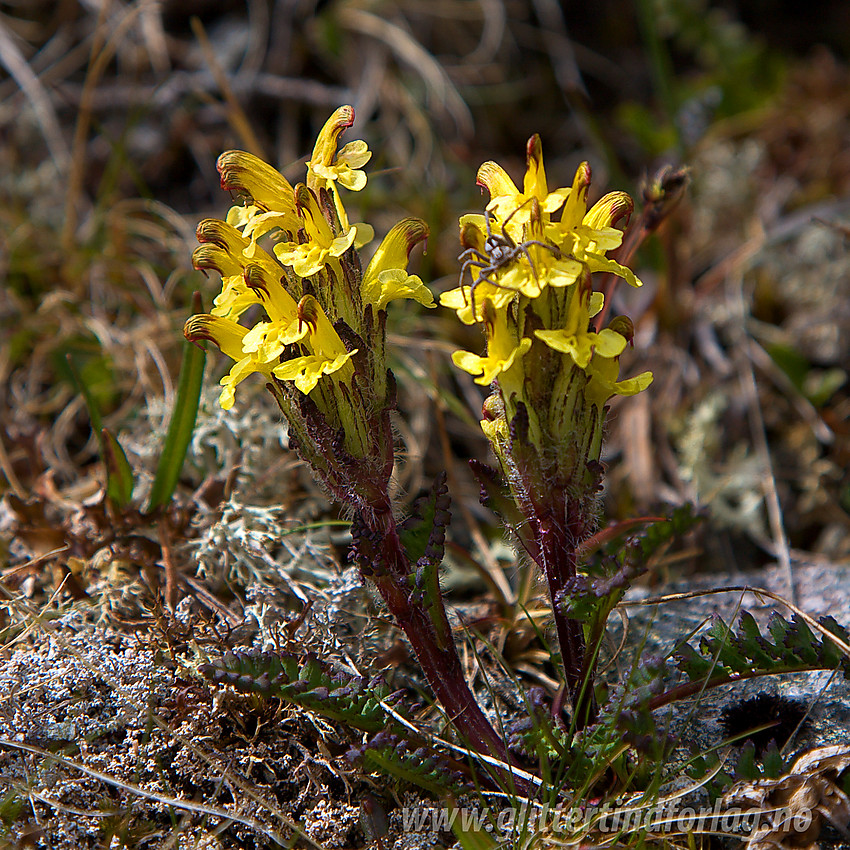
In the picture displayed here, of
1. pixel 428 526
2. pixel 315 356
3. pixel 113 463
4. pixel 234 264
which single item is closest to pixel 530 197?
pixel 315 356

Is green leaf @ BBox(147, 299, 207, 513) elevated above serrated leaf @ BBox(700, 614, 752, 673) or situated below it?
above

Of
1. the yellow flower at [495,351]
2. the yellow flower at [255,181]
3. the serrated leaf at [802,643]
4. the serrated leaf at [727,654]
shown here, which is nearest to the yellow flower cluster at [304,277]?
the yellow flower at [255,181]

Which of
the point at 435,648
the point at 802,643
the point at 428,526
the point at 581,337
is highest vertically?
the point at 581,337

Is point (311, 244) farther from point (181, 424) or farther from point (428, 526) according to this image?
point (181, 424)

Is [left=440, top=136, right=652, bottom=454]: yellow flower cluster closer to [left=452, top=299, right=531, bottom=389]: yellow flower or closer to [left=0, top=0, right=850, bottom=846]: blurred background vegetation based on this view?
[left=452, top=299, right=531, bottom=389]: yellow flower

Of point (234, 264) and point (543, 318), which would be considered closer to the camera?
point (543, 318)

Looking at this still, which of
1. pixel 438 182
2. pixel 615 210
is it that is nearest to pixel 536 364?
pixel 615 210

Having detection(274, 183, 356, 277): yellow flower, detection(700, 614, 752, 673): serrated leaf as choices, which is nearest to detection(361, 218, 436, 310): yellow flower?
detection(274, 183, 356, 277): yellow flower
